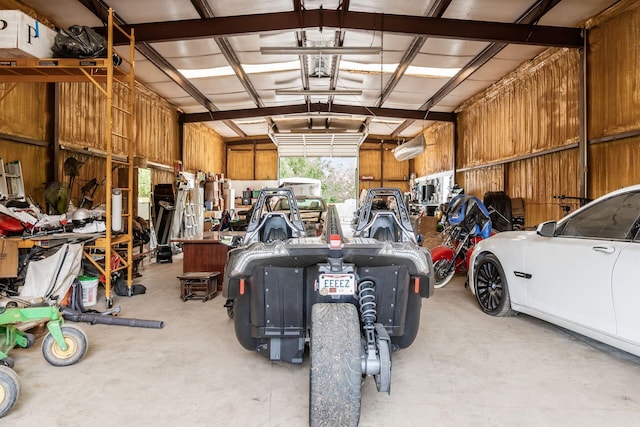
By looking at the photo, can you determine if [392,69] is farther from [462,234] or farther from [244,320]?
[244,320]

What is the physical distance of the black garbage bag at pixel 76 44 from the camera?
4.46m

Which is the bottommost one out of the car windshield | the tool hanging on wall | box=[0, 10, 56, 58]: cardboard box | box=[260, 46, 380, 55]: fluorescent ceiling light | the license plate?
the license plate

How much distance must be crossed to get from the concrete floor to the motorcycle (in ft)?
6.22

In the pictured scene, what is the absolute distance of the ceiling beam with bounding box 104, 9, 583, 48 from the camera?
6.11 metres

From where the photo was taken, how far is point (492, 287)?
4562mm

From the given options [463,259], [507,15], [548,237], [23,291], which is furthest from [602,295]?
[23,291]

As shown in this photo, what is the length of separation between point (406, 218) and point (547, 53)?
18.3 feet

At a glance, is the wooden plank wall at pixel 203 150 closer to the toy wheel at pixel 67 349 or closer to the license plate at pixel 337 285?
the toy wheel at pixel 67 349

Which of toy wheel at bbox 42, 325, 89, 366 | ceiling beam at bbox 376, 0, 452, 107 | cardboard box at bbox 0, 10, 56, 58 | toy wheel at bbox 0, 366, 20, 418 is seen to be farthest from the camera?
ceiling beam at bbox 376, 0, 452, 107

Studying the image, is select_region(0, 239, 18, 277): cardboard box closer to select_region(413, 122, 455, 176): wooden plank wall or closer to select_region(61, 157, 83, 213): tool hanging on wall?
select_region(61, 157, 83, 213): tool hanging on wall

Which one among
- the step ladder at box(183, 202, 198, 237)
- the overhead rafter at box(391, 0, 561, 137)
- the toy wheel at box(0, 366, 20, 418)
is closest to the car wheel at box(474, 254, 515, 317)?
the overhead rafter at box(391, 0, 561, 137)

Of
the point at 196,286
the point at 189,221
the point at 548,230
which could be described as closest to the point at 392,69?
the point at 548,230

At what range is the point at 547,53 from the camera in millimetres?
7172

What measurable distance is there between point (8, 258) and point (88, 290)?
88 centimetres
